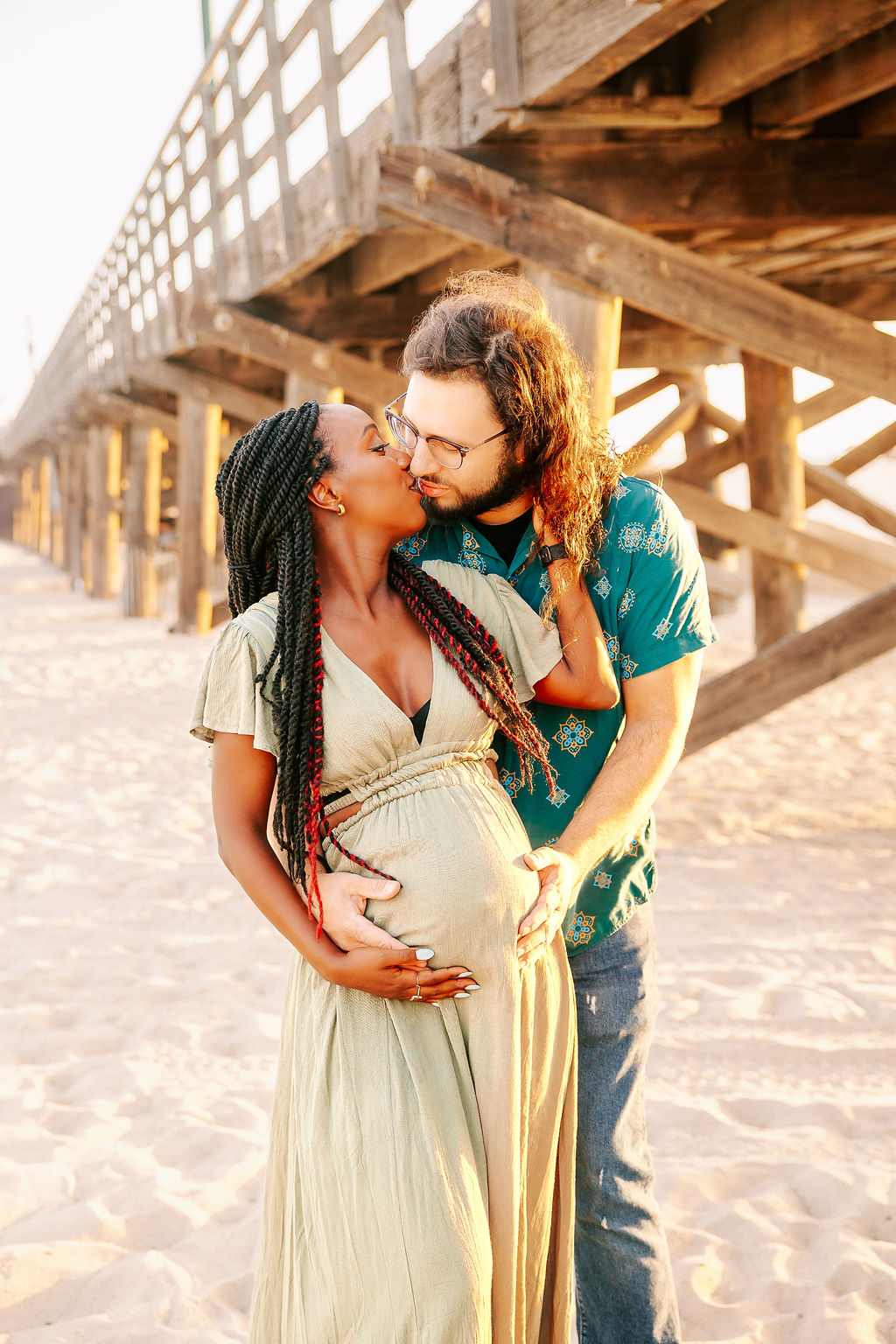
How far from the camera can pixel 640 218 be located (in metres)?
4.08

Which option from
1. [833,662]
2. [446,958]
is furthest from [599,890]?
[833,662]

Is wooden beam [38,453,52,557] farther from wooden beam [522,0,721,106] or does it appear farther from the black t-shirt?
the black t-shirt

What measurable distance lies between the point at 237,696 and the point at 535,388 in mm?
682

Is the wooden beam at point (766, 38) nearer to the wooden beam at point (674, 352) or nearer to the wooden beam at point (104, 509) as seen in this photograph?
the wooden beam at point (674, 352)

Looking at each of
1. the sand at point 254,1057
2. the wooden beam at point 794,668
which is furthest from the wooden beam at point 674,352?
the wooden beam at point 794,668

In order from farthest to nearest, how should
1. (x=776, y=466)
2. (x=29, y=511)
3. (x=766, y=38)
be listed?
(x=29, y=511), (x=776, y=466), (x=766, y=38)

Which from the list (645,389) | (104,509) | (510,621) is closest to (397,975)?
(510,621)

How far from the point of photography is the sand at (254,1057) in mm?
2451

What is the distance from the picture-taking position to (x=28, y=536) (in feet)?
126

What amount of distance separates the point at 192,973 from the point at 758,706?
2.61 m

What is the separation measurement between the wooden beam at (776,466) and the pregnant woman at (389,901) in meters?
6.31

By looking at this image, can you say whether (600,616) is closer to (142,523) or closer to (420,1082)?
(420,1082)

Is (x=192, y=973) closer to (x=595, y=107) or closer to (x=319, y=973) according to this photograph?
(x=319, y=973)

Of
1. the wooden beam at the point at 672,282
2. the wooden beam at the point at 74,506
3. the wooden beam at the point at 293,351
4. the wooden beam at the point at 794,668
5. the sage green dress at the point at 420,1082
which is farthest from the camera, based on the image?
the wooden beam at the point at 74,506
